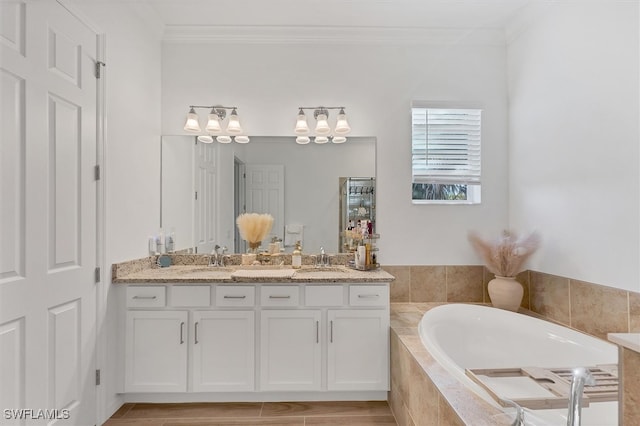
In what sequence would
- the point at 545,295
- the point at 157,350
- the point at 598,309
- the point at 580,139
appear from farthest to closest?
the point at 545,295
the point at 157,350
the point at 580,139
the point at 598,309

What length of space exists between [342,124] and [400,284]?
1442 mm

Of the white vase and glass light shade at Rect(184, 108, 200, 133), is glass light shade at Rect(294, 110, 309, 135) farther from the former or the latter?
the white vase

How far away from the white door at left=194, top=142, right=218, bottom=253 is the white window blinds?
5.72 feet

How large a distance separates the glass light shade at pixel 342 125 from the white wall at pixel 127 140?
1.52m

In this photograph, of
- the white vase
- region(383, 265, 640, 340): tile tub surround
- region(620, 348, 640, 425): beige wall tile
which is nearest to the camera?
region(620, 348, 640, 425): beige wall tile

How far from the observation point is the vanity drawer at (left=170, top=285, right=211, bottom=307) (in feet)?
7.52

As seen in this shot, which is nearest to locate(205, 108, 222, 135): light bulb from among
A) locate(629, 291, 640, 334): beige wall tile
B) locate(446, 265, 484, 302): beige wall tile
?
locate(446, 265, 484, 302): beige wall tile

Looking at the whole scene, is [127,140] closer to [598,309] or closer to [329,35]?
[329,35]

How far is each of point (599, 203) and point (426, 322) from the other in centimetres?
125

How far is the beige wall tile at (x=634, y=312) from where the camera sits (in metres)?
1.78

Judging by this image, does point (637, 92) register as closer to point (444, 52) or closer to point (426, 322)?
point (444, 52)

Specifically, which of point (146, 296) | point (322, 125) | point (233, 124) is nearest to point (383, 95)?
point (322, 125)

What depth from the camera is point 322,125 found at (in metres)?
2.84

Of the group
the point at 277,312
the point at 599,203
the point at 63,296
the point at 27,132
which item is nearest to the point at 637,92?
the point at 599,203
